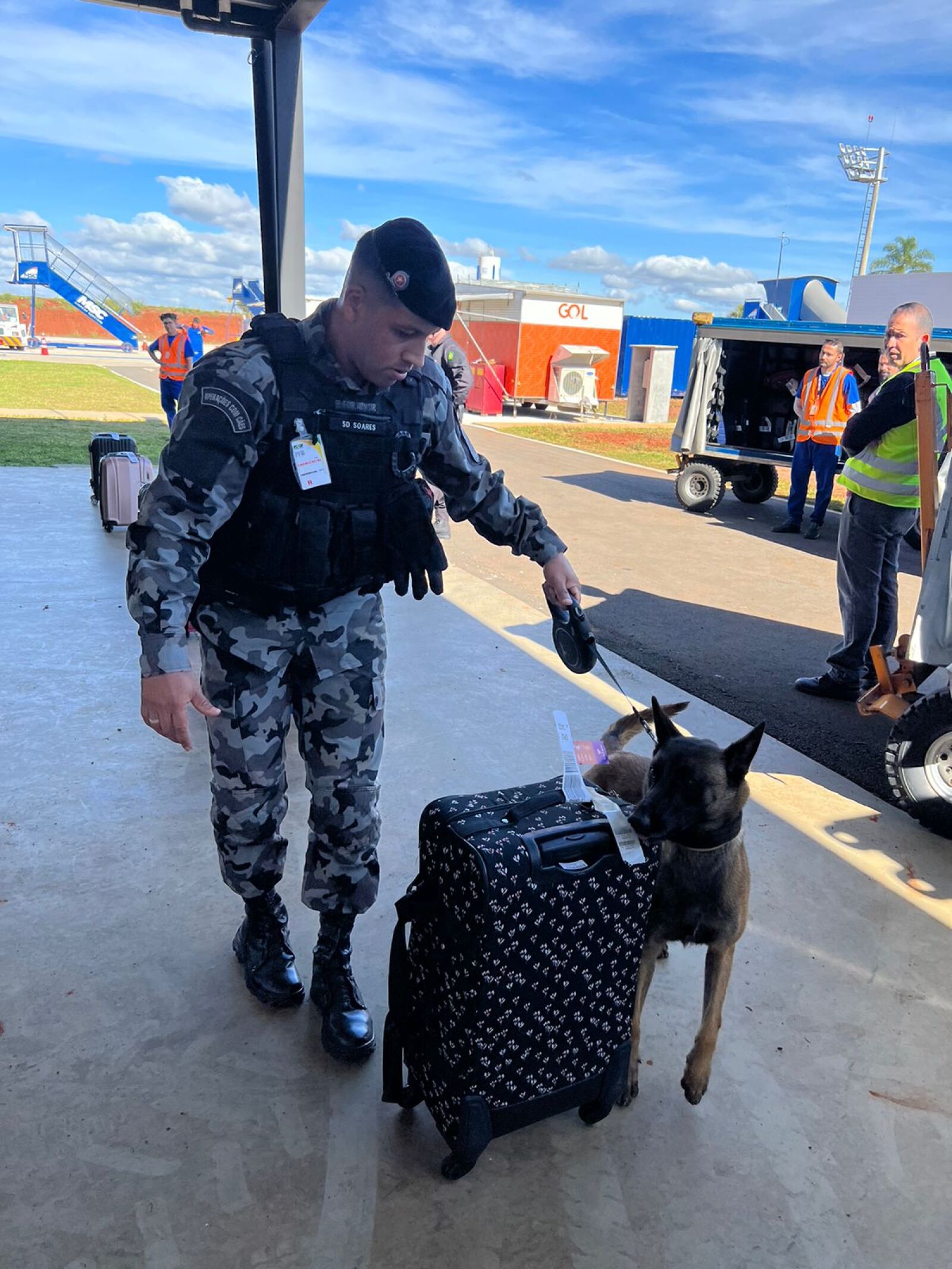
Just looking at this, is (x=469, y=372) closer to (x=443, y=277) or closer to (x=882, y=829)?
(x=882, y=829)

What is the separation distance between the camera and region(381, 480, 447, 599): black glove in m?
2.00

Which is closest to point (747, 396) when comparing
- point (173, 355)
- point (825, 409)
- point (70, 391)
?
point (825, 409)

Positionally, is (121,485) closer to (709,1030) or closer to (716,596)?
(716,596)

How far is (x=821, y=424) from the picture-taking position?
9008 millimetres

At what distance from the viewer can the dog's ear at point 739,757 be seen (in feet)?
6.13

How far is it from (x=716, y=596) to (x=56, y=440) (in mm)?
10125

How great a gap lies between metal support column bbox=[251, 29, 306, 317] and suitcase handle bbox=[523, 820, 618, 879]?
300 cm

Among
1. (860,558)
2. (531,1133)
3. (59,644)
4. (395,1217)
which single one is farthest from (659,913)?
(59,644)

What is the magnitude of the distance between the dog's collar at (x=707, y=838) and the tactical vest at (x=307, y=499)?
2.98ft

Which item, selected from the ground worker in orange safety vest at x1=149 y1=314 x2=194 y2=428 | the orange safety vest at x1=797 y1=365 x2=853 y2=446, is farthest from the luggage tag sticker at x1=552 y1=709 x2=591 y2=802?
the ground worker in orange safety vest at x1=149 y1=314 x2=194 y2=428

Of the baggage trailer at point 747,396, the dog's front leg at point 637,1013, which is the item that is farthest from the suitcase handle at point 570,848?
the baggage trailer at point 747,396

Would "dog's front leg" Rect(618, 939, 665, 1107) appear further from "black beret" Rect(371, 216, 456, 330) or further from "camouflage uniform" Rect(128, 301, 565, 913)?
"black beret" Rect(371, 216, 456, 330)

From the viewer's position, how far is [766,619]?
6.25 metres

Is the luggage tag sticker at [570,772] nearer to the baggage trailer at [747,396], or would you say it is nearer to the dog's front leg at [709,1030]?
the dog's front leg at [709,1030]
